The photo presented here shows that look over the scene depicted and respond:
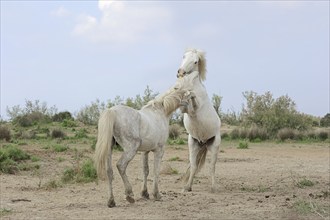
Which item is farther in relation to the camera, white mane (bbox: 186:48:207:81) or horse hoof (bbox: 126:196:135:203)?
white mane (bbox: 186:48:207:81)

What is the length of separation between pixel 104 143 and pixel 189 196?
243 centimetres

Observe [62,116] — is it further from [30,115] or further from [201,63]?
[201,63]

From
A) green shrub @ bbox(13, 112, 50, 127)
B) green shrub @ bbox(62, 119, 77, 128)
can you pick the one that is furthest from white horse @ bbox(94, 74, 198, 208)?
green shrub @ bbox(13, 112, 50, 127)

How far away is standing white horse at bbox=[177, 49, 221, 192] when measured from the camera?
9367 mm

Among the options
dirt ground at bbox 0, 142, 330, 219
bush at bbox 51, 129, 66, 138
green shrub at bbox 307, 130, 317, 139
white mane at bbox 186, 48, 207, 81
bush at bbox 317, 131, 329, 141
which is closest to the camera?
dirt ground at bbox 0, 142, 330, 219

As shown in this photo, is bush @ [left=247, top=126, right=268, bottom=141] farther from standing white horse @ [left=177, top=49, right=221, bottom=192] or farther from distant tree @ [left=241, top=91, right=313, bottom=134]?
standing white horse @ [left=177, top=49, right=221, bottom=192]

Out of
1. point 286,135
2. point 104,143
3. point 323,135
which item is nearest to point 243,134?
point 286,135

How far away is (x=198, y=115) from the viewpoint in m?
9.45

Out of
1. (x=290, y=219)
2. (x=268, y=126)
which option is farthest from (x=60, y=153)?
(x=268, y=126)

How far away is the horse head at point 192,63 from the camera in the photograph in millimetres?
9383

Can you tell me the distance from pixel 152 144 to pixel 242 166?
7.58 meters

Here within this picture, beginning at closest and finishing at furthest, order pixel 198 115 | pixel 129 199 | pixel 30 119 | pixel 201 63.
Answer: pixel 129 199 < pixel 198 115 < pixel 201 63 < pixel 30 119

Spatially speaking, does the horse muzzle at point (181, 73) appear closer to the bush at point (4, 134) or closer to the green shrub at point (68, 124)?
the bush at point (4, 134)

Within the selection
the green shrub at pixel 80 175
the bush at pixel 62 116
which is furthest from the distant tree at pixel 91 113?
the green shrub at pixel 80 175
